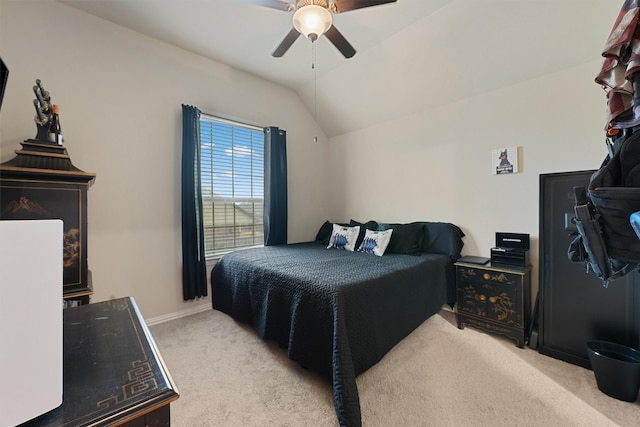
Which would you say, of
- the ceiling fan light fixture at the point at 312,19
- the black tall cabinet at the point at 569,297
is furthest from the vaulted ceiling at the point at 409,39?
the black tall cabinet at the point at 569,297

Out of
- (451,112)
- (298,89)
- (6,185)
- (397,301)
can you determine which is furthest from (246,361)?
(298,89)

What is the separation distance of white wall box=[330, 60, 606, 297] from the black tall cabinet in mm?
436

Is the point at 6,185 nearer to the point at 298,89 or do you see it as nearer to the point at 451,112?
the point at 298,89

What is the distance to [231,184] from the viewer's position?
10.9 feet

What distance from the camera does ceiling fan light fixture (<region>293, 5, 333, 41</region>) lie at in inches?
64.9

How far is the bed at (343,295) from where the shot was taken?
164 cm

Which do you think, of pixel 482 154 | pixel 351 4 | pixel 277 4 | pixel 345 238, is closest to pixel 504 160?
pixel 482 154

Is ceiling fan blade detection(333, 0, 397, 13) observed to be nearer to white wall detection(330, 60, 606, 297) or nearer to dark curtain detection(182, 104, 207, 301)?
white wall detection(330, 60, 606, 297)

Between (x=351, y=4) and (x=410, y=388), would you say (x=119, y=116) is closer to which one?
(x=351, y=4)

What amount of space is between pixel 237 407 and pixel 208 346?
0.82 meters

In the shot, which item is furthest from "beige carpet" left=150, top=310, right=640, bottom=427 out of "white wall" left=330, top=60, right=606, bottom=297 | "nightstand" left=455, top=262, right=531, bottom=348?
"white wall" left=330, top=60, right=606, bottom=297

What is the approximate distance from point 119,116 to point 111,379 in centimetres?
271

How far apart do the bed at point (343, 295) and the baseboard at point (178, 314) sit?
164mm

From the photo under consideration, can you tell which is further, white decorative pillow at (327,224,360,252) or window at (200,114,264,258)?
white decorative pillow at (327,224,360,252)
